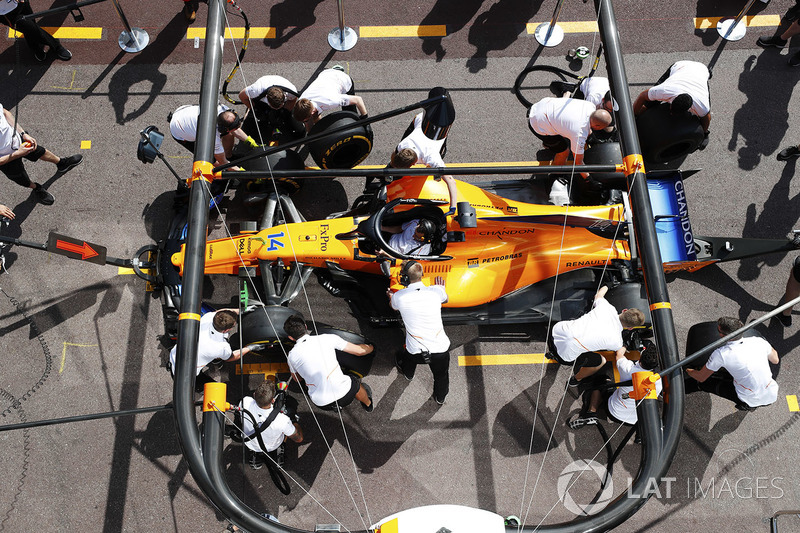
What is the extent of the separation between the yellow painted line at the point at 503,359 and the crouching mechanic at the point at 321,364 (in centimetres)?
142

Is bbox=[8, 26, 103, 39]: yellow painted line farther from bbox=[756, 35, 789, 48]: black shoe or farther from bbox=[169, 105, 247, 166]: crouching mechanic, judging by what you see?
bbox=[756, 35, 789, 48]: black shoe

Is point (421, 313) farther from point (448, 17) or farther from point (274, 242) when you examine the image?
point (448, 17)

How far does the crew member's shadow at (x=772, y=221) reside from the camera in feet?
22.1

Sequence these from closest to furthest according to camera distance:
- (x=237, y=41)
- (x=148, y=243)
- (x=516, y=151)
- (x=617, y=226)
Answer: (x=617, y=226) < (x=148, y=243) < (x=516, y=151) < (x=237, y=41)

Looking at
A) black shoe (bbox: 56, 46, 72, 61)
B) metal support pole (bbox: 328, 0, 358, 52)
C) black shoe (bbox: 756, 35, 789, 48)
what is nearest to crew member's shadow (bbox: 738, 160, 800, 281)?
black shoe (bbox: 756, 35, 789, 48)

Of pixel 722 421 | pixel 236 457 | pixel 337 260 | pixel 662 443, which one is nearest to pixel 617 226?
pixel 722 421

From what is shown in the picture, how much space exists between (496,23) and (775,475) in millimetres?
6677

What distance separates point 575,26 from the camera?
789 cm

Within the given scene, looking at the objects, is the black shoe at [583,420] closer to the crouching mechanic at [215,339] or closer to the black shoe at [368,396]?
the black shoe at [368,396]

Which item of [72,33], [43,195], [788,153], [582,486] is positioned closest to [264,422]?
[582,486]

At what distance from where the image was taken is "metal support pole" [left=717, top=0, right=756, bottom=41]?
780 centimetres

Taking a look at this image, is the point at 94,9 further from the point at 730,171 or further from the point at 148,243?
the point at 730,171

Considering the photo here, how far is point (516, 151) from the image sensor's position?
728 cm

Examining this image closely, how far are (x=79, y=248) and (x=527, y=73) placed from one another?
6.00 m
